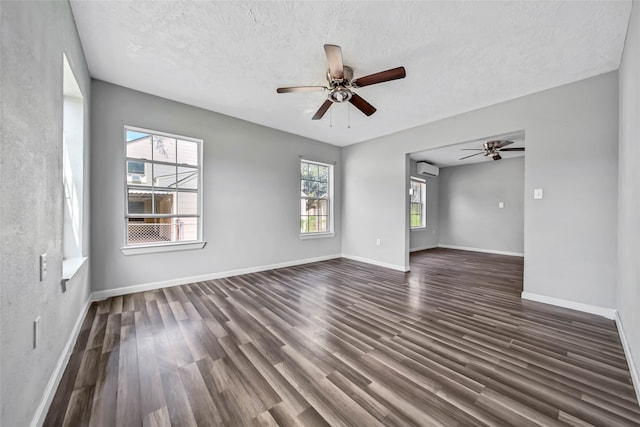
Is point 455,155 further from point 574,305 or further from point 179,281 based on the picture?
point 179,281

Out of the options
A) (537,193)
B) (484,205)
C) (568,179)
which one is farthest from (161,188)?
(484,205)

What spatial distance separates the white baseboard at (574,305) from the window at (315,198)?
3.65 metres

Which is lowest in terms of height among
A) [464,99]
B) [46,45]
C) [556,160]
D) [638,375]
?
[638,375]

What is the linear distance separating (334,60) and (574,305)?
381 cm

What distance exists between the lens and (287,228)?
4902mm

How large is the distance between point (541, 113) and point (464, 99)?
0.91 m

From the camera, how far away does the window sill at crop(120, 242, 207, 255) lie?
3.23 metres

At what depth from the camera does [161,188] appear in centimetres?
350

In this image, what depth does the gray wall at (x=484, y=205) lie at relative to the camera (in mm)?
6489

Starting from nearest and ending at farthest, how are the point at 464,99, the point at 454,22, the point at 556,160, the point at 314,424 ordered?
the point at 314,424
the point at 454,22
the point at 556,160
the point at 464,99

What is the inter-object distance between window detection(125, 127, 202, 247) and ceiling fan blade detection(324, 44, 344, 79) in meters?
2.53

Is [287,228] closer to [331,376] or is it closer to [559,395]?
[331,376]

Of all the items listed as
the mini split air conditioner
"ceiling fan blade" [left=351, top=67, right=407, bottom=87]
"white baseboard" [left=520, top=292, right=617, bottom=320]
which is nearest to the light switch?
"white baseboard" [left=520, top=292, right=617, bottom=320]

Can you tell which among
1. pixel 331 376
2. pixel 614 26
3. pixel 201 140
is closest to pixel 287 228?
pixel 201 140
